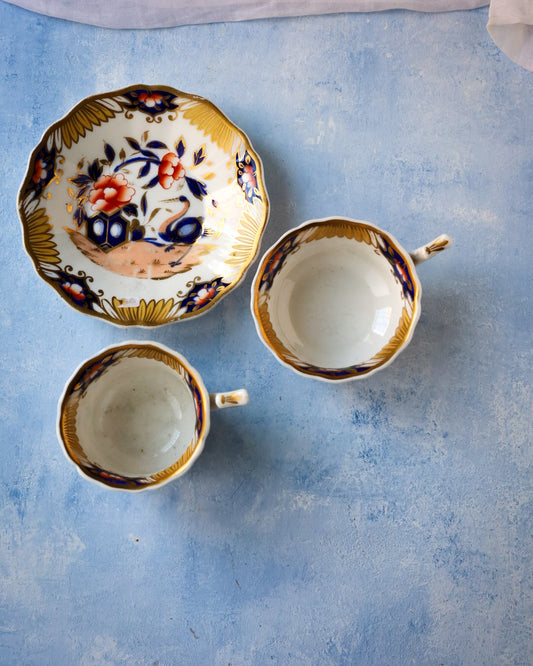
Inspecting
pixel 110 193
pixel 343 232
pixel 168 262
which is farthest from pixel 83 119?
pixel 343 232

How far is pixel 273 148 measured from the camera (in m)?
1.03

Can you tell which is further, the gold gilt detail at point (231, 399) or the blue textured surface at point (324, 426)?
the blue textured surface at point (324, 426)

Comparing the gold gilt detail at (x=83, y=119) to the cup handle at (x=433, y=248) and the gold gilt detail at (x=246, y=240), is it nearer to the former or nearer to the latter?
the gold gilt detail at (x=246, y=240)

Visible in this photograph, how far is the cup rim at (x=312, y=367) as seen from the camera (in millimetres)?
872

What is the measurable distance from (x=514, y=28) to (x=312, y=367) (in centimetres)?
→ 65

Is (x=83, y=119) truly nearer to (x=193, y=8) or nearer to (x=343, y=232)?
(x=193, y=8)

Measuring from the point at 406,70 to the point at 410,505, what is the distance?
71 cm

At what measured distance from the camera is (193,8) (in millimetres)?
1035

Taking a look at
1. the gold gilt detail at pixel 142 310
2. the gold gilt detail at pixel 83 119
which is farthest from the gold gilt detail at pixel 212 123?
the gold gilt detail at pixel 142 310

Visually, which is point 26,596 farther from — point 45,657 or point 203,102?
point 203,102

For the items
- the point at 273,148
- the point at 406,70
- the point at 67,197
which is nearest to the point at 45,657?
the point at 67,197

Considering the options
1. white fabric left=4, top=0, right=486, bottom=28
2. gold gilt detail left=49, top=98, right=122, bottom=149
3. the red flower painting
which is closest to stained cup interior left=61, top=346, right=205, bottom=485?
the red flower painting

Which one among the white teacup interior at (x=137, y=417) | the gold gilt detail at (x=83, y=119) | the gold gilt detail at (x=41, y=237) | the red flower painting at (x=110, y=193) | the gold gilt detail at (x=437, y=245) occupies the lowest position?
the white teacup interior at (x=137, y=417)

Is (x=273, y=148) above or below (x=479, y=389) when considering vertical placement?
above
